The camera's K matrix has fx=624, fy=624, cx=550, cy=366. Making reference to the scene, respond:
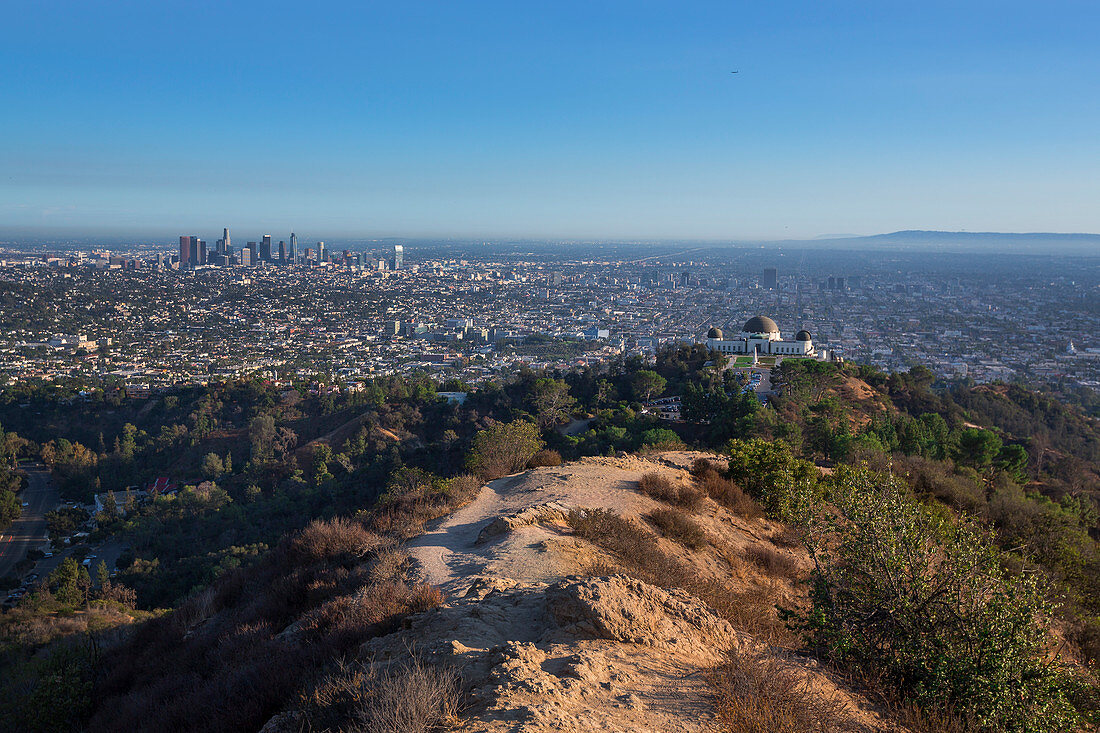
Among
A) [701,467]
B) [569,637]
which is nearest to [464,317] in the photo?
[701,467]

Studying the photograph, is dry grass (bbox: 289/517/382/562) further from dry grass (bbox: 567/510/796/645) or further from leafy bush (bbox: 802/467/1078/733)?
leafy bush (bbox: 802/467/1078/733)

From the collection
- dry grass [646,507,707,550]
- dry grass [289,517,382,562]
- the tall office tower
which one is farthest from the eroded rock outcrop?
the tall office tower

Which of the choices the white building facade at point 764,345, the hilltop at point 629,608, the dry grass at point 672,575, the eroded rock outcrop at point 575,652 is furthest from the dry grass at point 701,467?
the white building facade at point 764,345

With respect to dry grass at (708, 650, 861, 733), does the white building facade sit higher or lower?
higher

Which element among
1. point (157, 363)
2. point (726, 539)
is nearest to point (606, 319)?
point (157, 363)

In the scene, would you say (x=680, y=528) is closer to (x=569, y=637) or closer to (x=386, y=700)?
(x=569, y=637)
